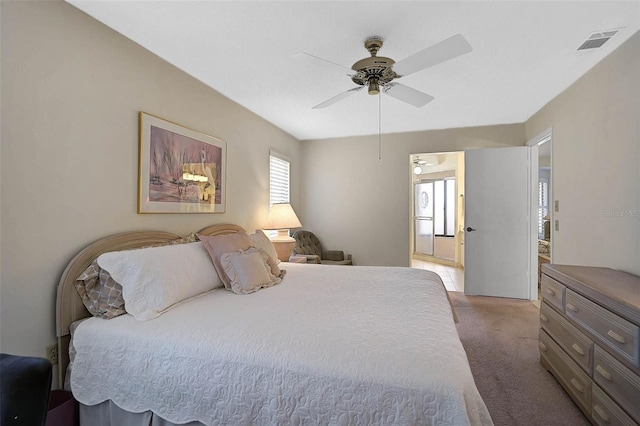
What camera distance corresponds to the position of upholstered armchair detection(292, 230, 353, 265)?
15.9ft

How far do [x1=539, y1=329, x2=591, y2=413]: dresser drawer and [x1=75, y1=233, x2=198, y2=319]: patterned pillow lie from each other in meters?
2.74

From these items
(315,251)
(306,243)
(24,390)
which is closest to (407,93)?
(24,390)

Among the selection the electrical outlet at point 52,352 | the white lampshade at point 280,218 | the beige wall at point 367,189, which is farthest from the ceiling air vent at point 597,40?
the electrical outlet at point 52,352

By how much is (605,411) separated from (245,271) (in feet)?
7.36

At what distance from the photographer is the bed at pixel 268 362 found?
115cm

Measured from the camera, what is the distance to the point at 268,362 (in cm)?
129

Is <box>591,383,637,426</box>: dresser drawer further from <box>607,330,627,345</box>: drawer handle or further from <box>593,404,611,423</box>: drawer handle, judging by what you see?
<box>607,330,627,345</box>: drawer handle

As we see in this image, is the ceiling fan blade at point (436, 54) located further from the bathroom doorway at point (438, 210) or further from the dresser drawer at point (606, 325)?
the bathroom doorway at point (438, 210)

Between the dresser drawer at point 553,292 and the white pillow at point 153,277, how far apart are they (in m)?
2.51

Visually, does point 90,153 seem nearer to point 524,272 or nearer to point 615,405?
point 615,405

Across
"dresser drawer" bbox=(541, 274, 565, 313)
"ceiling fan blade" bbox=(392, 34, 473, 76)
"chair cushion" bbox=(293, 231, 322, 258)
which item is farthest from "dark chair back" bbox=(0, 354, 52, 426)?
"chair cushion" bbox=(293, 231, 322, 258)

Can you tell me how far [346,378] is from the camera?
1.19 meters

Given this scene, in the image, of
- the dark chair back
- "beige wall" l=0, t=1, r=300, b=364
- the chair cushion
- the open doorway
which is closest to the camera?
the dark chair back

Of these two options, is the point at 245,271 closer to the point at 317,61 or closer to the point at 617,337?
the point at 317,61
